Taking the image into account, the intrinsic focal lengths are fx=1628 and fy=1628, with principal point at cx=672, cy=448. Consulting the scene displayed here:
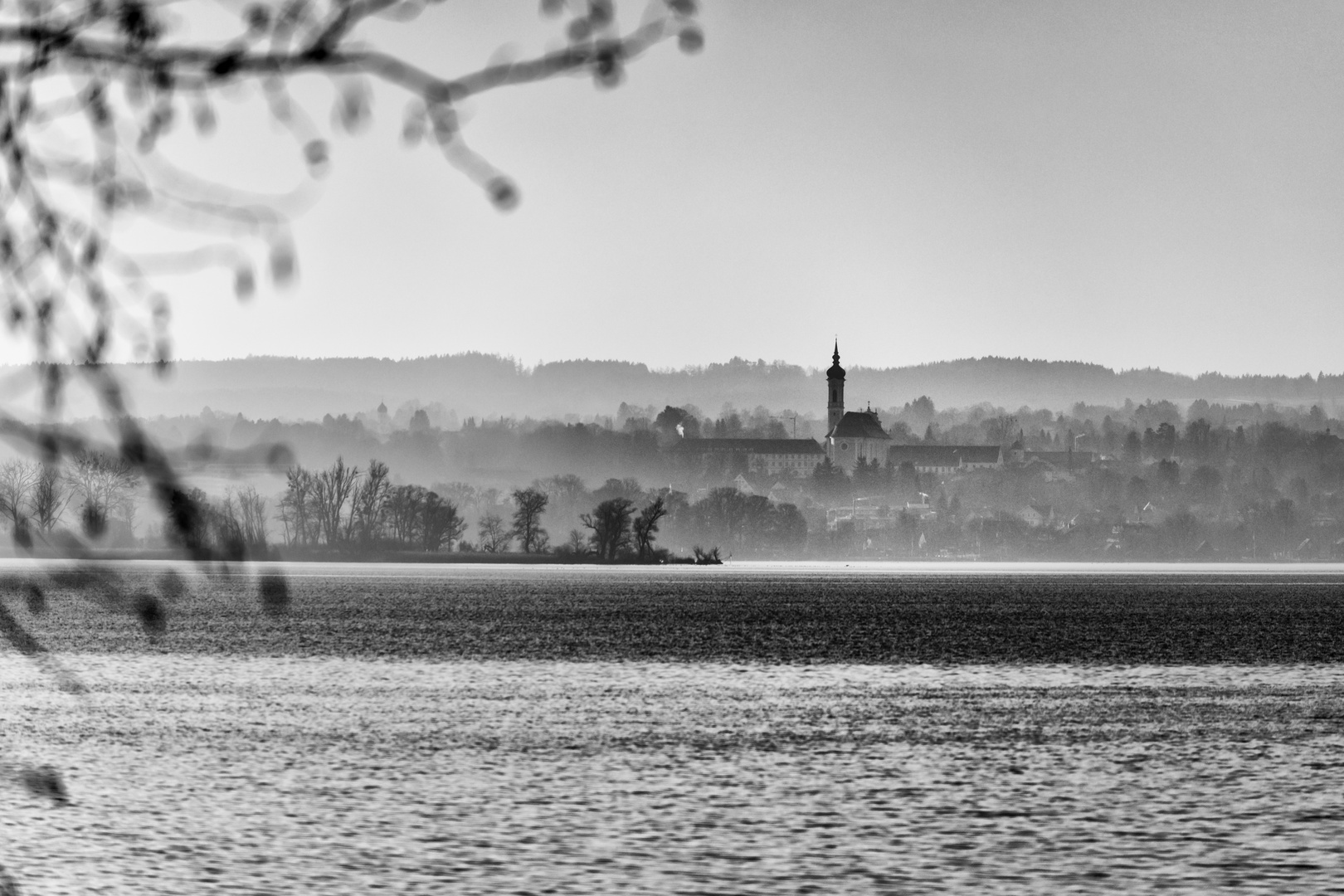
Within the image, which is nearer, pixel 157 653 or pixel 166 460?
pixel 166 460

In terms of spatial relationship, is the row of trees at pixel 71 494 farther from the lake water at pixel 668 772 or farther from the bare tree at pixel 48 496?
the lake water at pixel 668 772

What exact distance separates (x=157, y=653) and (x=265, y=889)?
165 feet

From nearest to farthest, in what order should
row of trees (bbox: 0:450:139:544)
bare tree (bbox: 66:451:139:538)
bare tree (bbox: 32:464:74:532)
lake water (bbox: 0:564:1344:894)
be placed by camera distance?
bare tree (bbox: 66:451:139:538)
row of trees (bbox: 0:450:139:544)
bare tree (bbox: 32:464:74:532)
lake water (bbox: 0:564:1344:894)

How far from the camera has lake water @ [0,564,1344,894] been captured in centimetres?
1898

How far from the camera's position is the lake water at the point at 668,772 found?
62.3 feet

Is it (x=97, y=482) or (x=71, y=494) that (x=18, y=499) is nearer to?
(x=71, y=494)

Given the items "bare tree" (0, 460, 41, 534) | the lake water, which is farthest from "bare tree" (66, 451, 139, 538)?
the lake water

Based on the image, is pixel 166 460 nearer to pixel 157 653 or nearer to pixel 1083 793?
pixel 1083 793

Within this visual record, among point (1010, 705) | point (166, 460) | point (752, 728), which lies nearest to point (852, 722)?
point (752, 728)

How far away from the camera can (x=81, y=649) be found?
224 ft

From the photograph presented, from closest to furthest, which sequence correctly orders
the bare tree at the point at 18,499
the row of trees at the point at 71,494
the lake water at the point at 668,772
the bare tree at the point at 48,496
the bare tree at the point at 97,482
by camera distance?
1. the bare tree at the point at 97,482
2. the row of trees at the point at 71,494
3. the bare tree at the point at 48,496
4. the bare tree at the point at 18,499
5. the lake water at the point at 668,772

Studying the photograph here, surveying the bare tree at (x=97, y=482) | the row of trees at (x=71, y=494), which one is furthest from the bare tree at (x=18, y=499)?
the bare tree at (x=97, y=482)

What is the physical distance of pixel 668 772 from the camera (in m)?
27.9

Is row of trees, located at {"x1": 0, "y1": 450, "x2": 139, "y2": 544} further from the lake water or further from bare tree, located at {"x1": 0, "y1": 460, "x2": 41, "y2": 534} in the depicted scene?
the lake water
